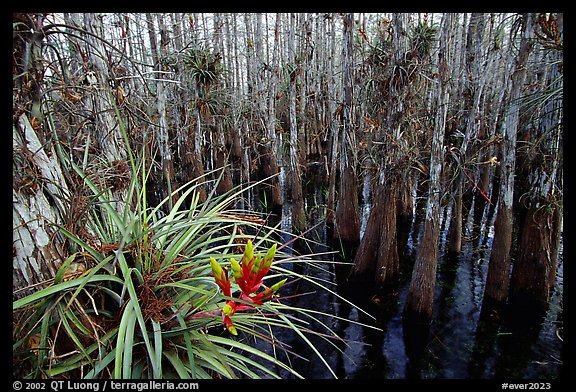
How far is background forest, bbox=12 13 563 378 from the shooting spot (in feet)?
4.74

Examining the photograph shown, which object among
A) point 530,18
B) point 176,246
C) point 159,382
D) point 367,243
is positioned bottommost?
point 367,243

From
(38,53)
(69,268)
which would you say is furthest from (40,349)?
(38,53)

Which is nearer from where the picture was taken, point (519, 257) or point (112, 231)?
point (112, 231)

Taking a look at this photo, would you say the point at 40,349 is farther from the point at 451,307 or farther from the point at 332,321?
the point at 451,307

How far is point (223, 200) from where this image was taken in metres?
2.88

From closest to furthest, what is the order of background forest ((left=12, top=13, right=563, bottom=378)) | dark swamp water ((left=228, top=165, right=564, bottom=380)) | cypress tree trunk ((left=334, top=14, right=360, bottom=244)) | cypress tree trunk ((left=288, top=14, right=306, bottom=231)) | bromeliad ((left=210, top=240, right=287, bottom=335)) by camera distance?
bromeliad ((left=210, top=240, right=287, bottom=335)) → background forest ((left=12, top=13, right=563, bottom=378)) → dark swamp water ((left=228, top=165, right=564, bottom=380)) → cypress tree trunk ((left=334, top=14, right=360, bottom=244)) → cypress tree trunk ((left=288, top=14, right=306, bottom=231))

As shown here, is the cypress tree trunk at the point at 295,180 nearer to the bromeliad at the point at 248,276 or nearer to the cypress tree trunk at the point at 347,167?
the cypress tree trunk at the point at 347,167

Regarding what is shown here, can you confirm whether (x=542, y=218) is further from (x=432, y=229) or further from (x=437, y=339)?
(x=437, y=339)

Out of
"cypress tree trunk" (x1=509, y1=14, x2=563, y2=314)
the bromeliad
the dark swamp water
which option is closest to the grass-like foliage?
the bromeliad

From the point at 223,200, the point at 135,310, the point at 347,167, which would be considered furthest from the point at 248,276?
the point at 347,167

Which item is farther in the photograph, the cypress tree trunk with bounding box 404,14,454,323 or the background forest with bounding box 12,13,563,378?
the cypress tree trunk with bounding box 404,14,454,323

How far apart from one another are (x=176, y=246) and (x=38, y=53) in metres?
1.19

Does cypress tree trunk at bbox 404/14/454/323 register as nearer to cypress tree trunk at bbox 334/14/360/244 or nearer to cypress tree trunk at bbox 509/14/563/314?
cypress tree trunk at bbox 509/14/563/314

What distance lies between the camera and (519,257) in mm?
5824
